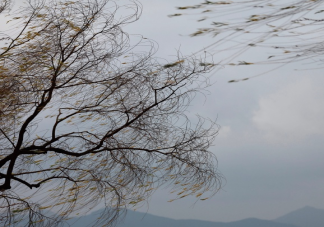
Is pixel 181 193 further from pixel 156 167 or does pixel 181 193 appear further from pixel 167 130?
pixel 167 130

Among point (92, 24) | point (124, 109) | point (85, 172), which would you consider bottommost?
point (85, 172)

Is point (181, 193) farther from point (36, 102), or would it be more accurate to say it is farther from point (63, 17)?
point (63, 17)

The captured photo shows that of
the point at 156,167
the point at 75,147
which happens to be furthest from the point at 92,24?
the point at 156,167

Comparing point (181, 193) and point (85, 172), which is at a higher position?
point (85, 172)

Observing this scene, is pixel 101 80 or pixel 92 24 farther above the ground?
pixel 92 24

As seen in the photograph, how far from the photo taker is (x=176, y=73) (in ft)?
14.5

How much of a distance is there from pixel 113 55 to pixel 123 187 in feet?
4.43

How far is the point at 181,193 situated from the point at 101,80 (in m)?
1.40

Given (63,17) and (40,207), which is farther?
(63,17)

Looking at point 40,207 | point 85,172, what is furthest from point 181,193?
point 40,207

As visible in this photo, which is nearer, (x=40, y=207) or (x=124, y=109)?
(x=40, y=207)

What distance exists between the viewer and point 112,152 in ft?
14.3

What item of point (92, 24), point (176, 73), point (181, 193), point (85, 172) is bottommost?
point (181, 193)

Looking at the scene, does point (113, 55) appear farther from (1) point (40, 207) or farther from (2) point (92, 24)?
(1) point (40, 207)
